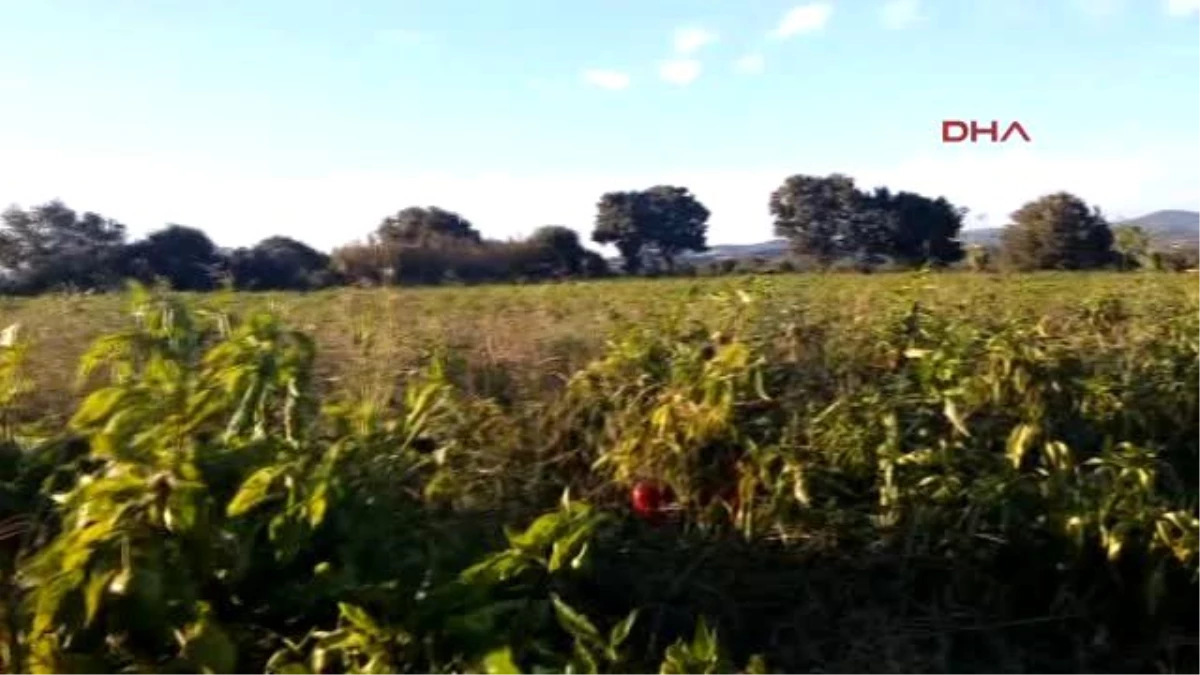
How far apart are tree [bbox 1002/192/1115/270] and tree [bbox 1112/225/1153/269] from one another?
0.79m

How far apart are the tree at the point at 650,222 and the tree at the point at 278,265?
444 cm

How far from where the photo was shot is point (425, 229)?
13.1 m

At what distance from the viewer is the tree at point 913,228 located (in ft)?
24.8

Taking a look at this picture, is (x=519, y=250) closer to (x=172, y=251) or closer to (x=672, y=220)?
(x=172, y=251)

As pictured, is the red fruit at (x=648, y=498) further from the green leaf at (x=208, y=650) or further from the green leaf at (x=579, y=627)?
the green leaf at (x=208, y=650)

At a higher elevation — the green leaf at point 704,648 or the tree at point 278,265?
the tree at point 278,265

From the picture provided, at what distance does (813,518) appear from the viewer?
399 cm

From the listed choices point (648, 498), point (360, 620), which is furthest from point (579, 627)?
point (648, 498)

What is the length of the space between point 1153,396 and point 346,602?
285 centimetres

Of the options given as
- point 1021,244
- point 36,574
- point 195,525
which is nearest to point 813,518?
point 195,525

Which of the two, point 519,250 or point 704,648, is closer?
point 704,648

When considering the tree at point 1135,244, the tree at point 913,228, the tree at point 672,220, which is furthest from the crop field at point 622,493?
the tree at point 672,220

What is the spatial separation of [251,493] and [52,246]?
10368mm

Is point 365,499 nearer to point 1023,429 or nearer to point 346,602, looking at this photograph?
point 346,602
